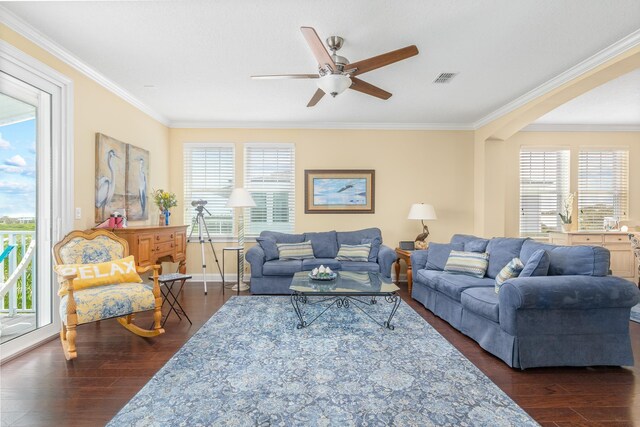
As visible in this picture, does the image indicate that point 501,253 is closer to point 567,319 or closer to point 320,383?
point 567,319

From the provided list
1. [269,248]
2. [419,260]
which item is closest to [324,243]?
[269,248]

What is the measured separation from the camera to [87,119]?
3.73 metres

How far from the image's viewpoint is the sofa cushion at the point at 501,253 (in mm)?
3586

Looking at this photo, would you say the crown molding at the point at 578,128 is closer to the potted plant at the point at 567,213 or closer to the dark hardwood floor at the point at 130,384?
the potted plant at the point at 567,213

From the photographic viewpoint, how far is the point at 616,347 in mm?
2561

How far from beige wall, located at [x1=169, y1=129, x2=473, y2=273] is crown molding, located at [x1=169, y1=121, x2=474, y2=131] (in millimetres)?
76

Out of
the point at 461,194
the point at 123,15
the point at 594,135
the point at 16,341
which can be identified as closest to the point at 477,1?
the point at 123,15

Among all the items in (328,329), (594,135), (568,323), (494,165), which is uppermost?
(594,135)

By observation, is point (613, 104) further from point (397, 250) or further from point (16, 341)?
point (16, 341)

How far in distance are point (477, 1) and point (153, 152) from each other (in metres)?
4.96

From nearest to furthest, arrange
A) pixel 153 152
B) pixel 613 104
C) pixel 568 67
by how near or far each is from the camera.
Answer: pixel 568 67
pixel 613 104
pixel 153 152

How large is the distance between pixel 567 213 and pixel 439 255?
3.39 metres

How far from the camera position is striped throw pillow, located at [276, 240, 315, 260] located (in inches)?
202

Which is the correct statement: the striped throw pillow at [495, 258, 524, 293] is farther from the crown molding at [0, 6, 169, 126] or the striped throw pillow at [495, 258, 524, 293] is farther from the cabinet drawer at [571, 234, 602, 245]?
the crown molding at [0, 6, 169, 126]
